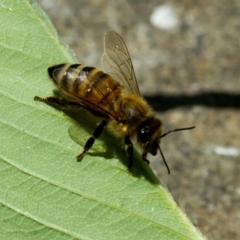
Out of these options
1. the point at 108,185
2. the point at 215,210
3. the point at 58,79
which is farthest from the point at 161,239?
the point at 215,210

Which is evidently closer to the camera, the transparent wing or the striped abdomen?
the striped abdomen

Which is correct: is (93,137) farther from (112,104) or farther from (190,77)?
(190,77)

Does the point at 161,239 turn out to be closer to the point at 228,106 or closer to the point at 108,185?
the point at 108,185

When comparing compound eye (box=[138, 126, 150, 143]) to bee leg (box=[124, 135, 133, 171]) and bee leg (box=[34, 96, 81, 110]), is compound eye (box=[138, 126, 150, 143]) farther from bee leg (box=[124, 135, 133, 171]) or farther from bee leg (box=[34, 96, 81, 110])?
bee leg (box=[34, 96, 81, 110])

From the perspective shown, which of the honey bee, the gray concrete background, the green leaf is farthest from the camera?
the gray concrete background

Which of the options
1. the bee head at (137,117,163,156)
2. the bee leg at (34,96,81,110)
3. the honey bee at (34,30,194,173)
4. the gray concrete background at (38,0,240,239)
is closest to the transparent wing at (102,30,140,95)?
the honey bee at (34,30,194,173)

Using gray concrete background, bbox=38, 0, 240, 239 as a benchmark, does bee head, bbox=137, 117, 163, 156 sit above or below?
above

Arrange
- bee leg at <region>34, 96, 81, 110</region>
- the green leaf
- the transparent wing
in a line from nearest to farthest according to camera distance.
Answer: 1. the green leaf
2. bee leg at <region>34, 96, 81, 110</region>
3. the transparent wing
